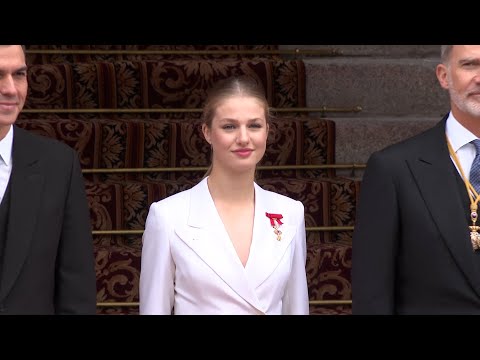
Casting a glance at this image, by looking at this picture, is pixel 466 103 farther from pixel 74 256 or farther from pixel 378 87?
pixel 378 87

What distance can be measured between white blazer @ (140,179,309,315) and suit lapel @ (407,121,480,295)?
16.3 inches

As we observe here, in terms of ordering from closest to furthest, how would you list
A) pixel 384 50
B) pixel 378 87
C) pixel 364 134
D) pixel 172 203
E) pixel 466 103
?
1. pixel 466 103
2. pixel 172 203
3. pixel 364 134
4. pixel 378 87
5. pixel 384 50

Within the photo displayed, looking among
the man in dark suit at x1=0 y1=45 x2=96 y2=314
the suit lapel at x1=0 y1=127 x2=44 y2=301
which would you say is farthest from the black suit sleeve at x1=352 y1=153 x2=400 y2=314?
the suit lapel at x1=0 y1=127 x2=44 y2=301

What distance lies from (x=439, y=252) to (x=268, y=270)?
456 mm

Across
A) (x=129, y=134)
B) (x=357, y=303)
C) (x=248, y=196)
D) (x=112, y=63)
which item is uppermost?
(x=112, y=63)

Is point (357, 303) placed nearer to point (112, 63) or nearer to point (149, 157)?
point (149, 157)

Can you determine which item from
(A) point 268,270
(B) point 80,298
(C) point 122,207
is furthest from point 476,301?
(C) point 122,207

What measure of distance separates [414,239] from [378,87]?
2782 mm

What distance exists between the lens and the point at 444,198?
2.85 meters

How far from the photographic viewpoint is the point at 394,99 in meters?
5.57

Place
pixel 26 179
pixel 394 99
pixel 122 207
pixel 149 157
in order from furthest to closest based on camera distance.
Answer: pixel 394 99, pixel 149 157, pixel 122 207, pixel 26 179

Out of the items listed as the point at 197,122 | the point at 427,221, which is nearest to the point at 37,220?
the point at 427,221

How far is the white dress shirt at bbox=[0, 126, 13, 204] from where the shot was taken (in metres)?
2.73

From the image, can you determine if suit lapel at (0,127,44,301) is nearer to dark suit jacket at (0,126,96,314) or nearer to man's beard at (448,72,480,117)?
dark suit jacket at (0,126,96,314)
